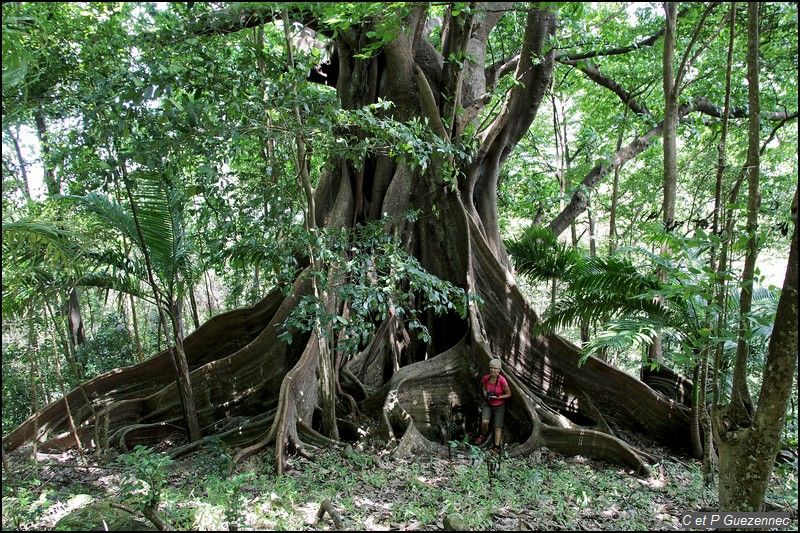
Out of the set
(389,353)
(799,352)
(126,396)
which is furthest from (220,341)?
(799,352)

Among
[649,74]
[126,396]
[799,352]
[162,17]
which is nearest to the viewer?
[799,352]

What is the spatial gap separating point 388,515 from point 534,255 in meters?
4.61

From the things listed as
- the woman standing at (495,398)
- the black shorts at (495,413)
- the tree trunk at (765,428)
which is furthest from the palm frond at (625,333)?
the black shorts at (495,413)

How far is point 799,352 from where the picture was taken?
10.7ft

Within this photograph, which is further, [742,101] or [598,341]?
[742,101]

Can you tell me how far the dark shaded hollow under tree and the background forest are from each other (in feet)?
0.20

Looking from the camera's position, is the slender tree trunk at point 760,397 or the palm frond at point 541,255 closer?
the slender tree trunk at point 760,397

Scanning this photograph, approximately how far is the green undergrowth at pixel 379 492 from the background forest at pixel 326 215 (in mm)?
77

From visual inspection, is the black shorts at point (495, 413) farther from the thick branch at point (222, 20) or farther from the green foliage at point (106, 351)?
the green foliage at point (106, 351)

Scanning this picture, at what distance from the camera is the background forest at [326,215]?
404cm

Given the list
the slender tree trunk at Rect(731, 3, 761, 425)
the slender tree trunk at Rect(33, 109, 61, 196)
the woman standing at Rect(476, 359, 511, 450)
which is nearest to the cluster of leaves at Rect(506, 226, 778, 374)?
the slender tree trunk at Rect(731, 3, 761, 425)

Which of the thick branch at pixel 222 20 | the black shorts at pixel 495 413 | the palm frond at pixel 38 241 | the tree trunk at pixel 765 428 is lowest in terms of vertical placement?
the black shorts at pixel 495 413

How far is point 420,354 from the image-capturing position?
24.7ft

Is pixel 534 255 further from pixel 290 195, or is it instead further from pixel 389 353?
pixel 290 195
